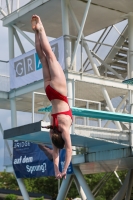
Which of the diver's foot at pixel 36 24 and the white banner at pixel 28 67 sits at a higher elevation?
the white banner at pixel 28 67

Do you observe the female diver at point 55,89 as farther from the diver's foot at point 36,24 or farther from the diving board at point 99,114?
the diving board at point 99,114

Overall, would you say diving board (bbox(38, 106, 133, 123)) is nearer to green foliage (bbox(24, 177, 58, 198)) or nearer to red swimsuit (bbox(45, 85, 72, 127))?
red swimsuit (bbox(45, 85, 72, 127))

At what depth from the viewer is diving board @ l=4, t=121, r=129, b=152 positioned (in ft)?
74.9

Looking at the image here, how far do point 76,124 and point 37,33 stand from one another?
15891mm

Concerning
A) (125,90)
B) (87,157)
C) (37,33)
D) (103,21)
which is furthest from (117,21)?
(37,33)

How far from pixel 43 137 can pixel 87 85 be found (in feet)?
18.4

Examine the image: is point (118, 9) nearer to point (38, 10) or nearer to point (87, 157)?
point (38, 10)

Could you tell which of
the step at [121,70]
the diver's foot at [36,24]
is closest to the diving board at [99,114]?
the diver's foot at [36,24]

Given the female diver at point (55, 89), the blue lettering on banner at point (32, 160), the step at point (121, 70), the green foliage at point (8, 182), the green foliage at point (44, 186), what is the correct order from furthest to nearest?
the green foliage at point (8, 182), the green foliage at point (44, 186), the step at point (121, 70), the blue lettering on banner at point (32, 160), the female diver at point (55, 89)

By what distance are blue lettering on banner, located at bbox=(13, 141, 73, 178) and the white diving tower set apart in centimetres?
129

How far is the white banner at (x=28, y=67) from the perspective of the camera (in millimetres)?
26922

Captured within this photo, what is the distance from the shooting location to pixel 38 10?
97.9ft

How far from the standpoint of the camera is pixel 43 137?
24938mm

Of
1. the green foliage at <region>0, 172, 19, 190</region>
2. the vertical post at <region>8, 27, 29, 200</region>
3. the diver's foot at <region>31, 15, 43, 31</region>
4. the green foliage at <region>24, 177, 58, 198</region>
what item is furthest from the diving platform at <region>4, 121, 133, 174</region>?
the green foliage at <region>0, 172, 19, 190</region>
